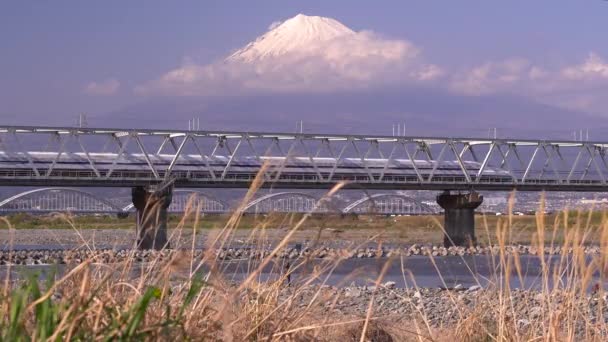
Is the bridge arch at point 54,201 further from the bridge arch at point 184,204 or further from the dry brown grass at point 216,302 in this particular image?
the dry brown grass at point 216,302

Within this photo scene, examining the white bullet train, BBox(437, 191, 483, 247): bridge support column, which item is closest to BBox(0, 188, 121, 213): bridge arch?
the white bullet train

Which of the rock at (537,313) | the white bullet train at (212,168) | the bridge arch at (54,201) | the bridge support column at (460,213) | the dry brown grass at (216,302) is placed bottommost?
the bridge arch at (54,201)

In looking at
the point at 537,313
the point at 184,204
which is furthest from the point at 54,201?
the point at 537,313

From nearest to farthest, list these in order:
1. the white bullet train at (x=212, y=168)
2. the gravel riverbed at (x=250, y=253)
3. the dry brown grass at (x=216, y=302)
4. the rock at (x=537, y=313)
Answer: the dry brown grass at (x=216, y=302)
the gravel riverbed at (x=250, y=253)
the rock at (x=537, y=313)
the white bullet train at (x=212, y=168)

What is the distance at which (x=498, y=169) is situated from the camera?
176 feet

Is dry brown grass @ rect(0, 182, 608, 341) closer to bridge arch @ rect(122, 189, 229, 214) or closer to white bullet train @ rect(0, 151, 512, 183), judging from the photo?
bridge arch @ rect(122, 189, 229, 214)

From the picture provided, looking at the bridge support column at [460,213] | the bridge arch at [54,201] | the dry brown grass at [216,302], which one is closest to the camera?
the dry brown grass at [216,302]

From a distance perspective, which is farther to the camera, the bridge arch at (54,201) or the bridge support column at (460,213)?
the bridge arch at (54,201)

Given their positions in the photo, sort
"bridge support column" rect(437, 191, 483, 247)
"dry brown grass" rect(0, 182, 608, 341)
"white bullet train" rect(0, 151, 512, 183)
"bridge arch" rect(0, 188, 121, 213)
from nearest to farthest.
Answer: "dry brown grass" rect(0, 182, 608, 341)
"white bullet train" rect(0, 151, 512, 183)
"bridge support column" rect(437, 191, 483, 247)
"bridge arch" rect(0, 188, 121, 213)

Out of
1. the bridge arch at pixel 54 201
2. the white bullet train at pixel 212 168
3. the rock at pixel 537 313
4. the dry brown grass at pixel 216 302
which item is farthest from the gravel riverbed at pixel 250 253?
the bridge arch at pixel 54 201

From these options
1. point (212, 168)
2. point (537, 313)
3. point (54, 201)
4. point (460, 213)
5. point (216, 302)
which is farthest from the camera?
point (54, 201)

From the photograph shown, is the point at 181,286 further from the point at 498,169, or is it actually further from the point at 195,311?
the point at 498,169

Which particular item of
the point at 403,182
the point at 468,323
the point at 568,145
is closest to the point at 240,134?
the point at 403,182

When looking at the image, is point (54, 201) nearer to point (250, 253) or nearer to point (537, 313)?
point (537, 313)
